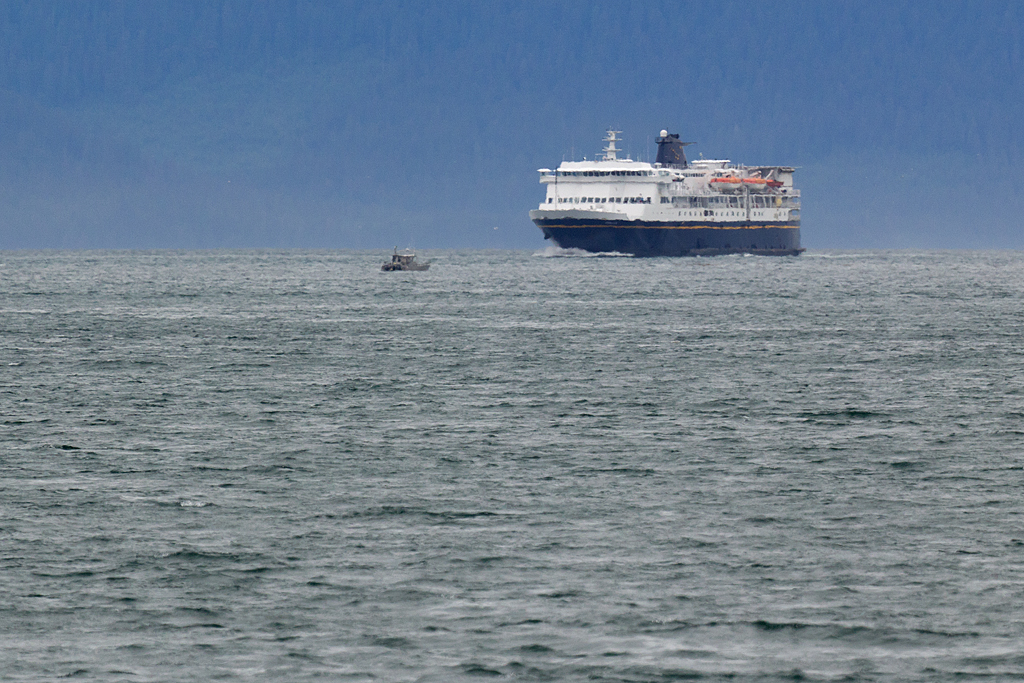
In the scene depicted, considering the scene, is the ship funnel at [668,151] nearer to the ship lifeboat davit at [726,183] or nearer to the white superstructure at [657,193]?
the white superstructure at [657,193]

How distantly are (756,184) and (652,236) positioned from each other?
1955 centimetres

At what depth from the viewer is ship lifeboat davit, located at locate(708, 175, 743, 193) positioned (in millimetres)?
167500

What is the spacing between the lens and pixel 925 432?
3409cm

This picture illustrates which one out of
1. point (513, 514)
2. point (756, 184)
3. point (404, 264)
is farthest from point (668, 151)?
point (513, 514)

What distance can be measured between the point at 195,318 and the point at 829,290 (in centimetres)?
5074

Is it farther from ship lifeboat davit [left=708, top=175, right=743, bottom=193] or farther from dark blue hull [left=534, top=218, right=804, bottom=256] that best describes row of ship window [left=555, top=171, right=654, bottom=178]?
ship lifeboat davit [left=708, top=175, right=743, bottom=193]

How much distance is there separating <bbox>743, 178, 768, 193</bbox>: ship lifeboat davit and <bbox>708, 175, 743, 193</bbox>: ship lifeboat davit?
1291mm

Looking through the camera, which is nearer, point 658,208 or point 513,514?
point 513,514

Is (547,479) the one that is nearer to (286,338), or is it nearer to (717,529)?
(717,529)

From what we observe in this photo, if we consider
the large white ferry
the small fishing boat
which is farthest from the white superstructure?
the small fishing boat

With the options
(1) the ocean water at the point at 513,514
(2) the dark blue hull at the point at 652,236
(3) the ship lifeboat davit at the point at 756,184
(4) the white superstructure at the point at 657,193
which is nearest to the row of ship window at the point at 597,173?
(4) the white superstructure at the point at 657,193

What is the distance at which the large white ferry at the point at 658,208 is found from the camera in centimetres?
15812

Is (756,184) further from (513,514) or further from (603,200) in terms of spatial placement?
(513,514)

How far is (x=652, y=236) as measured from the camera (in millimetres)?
159750
